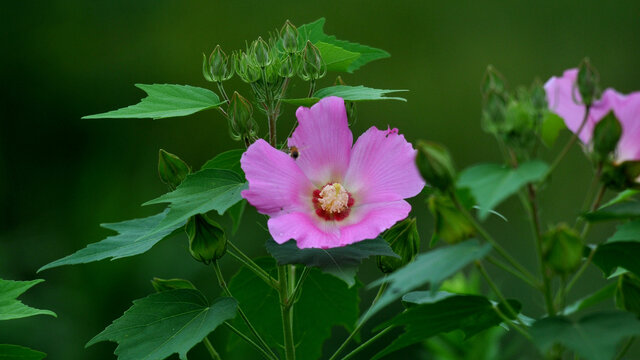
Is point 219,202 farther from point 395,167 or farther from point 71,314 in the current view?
point 71,314

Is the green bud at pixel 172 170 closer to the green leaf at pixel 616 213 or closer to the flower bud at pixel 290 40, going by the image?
the flower bud at pixel 290 40

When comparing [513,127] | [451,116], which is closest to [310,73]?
[513,127]

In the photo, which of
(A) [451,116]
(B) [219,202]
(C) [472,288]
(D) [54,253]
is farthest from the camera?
(A) [451,116]

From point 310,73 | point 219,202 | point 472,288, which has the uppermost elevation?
point 310,73

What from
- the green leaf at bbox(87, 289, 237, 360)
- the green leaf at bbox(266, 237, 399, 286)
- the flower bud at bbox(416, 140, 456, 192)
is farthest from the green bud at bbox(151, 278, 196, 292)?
the flower bud at bbox(416, 140, 456, 192)

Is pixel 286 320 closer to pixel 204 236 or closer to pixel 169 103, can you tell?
pixel 204 236

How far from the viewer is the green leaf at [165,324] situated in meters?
0.84

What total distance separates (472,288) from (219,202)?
87 cm

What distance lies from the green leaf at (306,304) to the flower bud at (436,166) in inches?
16.0

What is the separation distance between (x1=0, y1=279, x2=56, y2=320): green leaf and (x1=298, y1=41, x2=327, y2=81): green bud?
353 millimetres

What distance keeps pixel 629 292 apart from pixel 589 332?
0.19m

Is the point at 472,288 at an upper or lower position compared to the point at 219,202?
lower

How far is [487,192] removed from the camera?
2.02ft

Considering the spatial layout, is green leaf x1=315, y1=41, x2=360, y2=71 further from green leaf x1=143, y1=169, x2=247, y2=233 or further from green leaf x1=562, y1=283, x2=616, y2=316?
green leaf x1=562, y1=283, x2=616, y2=316
